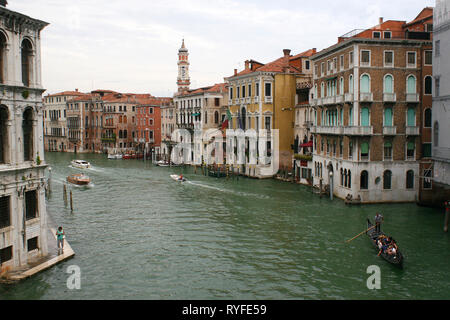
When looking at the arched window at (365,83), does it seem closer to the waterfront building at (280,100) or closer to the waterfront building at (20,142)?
the waterfront building at (280,100)

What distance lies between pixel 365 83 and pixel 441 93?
4.68 m

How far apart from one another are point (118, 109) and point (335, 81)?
2194 inches

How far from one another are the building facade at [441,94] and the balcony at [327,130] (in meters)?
5.97

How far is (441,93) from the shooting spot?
26.1m

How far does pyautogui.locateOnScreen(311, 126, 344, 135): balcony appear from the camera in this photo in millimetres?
31269

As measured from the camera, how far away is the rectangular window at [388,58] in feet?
96.2

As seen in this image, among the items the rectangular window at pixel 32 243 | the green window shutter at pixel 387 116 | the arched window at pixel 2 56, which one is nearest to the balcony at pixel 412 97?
the green window shutter at pixel 387 116

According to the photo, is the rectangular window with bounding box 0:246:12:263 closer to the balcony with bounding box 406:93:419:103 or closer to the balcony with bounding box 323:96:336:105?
the balcony with bounding box 323:96:336:105

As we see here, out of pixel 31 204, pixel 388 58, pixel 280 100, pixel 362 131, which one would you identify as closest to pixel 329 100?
pixel 362 131

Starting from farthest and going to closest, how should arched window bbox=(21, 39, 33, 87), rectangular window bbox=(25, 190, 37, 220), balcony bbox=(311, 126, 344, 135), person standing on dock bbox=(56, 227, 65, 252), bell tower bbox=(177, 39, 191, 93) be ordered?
bell tower bbox=(177, 39, 191, 93)
balcony bbox=(311, 126, 344, 135)
person standing on dock bbox=(56, 227, 65, 252)
rectangular window bbox=(25, 190, 37, 220)
arched window bbox=(21, 39, 33, 87)

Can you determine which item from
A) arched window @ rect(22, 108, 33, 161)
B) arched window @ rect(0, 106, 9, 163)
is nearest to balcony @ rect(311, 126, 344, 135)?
arched window @ rect(22, 108, 33, 161)

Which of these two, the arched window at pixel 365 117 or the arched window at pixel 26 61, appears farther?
the arched window at pixel 365 117

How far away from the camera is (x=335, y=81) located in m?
32.6
